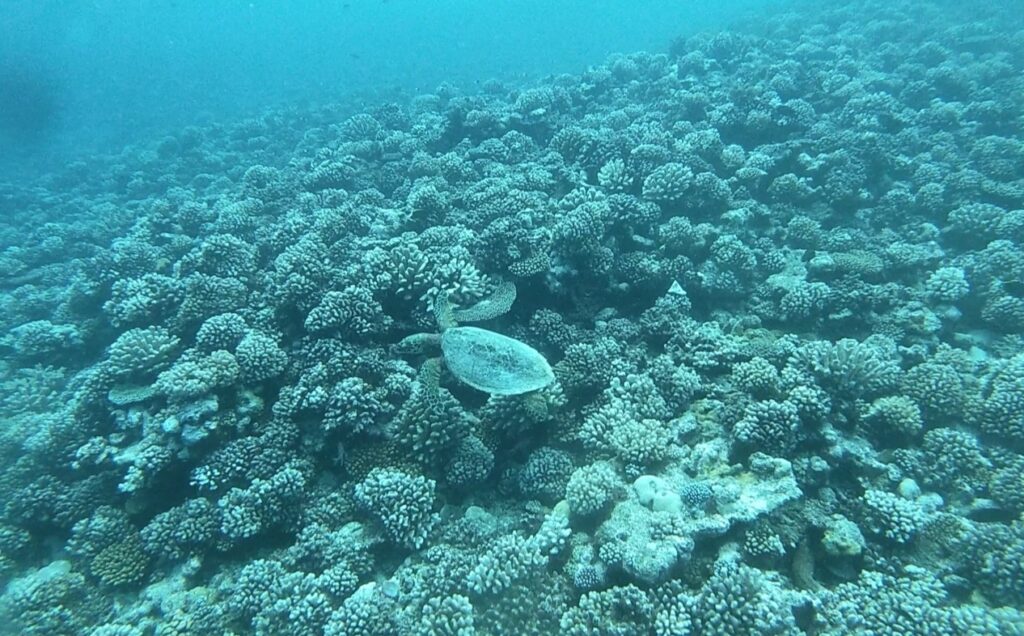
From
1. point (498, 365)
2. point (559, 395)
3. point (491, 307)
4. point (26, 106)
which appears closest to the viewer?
point (498, 365)

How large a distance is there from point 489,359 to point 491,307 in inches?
60.6

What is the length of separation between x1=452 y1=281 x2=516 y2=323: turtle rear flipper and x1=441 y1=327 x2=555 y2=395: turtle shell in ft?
2.73

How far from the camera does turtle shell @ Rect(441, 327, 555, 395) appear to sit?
5.04 metres

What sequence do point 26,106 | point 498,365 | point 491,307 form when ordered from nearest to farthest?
point 498,365, point 491,307, point 26,106

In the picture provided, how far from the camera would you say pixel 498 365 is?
5129mm

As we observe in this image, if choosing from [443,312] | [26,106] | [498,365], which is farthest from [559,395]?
[26,106]

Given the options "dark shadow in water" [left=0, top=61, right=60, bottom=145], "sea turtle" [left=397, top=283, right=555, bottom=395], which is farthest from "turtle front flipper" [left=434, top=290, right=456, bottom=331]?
"dark shadow in water" [left=0, top=61, right=60, bottom=145]

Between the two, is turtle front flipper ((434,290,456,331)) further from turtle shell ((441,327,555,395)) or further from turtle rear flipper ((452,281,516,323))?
turtle shell ((441,327,555,395))

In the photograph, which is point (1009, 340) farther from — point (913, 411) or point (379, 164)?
point (379, 164)

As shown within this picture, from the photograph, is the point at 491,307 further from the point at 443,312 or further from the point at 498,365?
the point at 498,365

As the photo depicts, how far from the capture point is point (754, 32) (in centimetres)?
2484

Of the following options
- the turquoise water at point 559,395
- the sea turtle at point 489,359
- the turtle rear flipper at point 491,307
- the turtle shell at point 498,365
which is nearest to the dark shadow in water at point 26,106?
the turquoise water at point 559,395

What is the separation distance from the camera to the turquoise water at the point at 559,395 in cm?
448

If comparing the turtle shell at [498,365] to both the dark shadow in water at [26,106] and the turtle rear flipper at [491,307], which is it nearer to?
the turtle rear flipper at [491,307]
